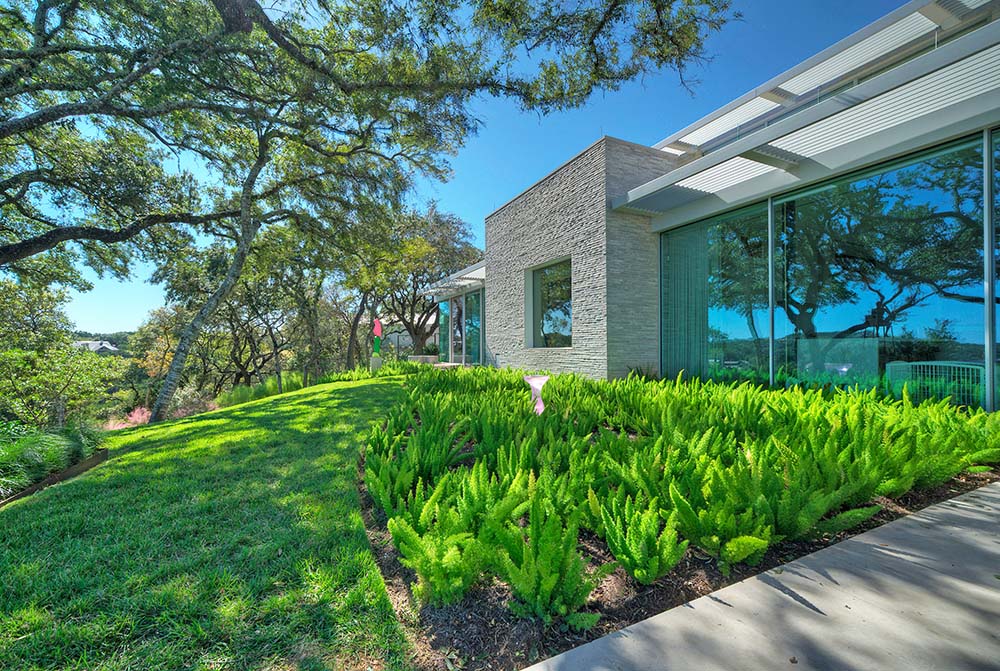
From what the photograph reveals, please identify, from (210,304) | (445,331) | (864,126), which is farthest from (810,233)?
(445,331)

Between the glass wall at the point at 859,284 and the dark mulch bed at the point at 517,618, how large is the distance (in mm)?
4118

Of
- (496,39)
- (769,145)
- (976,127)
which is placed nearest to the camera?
(976,127)

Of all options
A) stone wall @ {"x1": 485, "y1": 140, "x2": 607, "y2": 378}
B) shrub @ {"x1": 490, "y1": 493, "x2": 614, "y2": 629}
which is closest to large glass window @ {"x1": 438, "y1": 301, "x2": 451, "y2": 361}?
stone wall @ {"x1": 485, "y1": 140, "x2": 607, "y2": 378}

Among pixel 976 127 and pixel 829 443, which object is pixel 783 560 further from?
pixel 976 127

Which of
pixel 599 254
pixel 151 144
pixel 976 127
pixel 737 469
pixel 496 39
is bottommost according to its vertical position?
pixel 737 469

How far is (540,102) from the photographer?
5.71 metres

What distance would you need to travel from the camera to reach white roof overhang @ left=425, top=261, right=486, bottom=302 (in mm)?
13834

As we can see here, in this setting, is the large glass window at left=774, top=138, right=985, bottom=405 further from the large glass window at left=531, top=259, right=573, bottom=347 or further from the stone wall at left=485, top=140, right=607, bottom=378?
the large glass window at left=531, top=259, right=573, bottom=347

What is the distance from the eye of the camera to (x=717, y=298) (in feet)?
23.5

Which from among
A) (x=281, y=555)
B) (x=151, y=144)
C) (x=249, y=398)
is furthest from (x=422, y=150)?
(x=281, y=555)

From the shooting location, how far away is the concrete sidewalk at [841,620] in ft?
4.53

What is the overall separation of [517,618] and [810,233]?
22.5 ft

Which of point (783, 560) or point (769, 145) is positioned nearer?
point (783, 560)

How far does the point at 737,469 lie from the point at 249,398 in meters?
14.0
